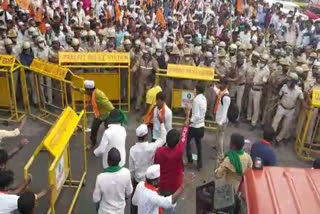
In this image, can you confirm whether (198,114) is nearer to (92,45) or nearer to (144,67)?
(144,67)

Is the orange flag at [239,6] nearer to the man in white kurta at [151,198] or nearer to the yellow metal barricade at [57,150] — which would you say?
the yellow metal barricade at [57,150]

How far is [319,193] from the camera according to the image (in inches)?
172

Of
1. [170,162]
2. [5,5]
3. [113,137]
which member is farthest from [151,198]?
[5,5]

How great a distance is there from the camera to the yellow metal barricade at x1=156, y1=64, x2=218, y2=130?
31.5ft

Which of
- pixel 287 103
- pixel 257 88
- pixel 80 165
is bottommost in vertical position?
pixel 80 165

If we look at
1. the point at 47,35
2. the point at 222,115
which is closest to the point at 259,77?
the point at 222,115

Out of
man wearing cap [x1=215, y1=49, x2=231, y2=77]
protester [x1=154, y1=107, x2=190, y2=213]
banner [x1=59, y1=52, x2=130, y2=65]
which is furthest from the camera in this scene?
man wearing cap [x1=215, y1=49, x2=231, y2=77]

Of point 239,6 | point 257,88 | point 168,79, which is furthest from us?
point 239,6

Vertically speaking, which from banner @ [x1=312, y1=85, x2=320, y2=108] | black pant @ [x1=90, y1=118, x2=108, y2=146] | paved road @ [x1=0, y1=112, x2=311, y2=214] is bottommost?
paved road @ [x1=0, y1=112, x2=311, y2=214]

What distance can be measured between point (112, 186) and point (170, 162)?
98cm

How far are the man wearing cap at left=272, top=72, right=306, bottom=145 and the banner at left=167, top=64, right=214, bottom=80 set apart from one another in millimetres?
1668

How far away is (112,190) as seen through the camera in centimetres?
521

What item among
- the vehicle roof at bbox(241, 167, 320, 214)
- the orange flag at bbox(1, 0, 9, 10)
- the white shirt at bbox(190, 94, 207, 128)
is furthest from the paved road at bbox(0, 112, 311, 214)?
the orange flag at bbox(1, 0, 9, 10)

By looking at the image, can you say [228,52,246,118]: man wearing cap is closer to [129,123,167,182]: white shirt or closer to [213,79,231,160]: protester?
[213,79,231,160]: protester
